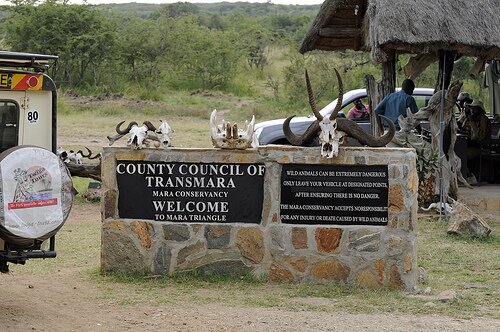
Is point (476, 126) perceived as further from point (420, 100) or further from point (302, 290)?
point (302, 290)

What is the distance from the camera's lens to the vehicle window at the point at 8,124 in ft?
24.3

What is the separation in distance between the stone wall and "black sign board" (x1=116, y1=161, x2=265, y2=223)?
6 cm

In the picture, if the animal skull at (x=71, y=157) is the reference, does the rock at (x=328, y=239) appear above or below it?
below

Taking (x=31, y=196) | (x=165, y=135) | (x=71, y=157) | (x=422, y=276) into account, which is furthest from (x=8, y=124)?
(x=71, y=157)

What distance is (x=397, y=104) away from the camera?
1350 cm

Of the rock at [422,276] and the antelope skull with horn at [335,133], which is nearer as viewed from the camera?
the antelope skull with horn at [335,133]

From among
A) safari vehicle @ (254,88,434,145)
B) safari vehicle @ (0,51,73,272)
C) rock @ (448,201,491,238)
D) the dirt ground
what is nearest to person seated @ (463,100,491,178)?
safari vehicle @ (254,88,434,145)

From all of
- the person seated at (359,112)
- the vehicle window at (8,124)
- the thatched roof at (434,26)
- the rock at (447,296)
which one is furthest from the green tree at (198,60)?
the vehicle window at (8,124)

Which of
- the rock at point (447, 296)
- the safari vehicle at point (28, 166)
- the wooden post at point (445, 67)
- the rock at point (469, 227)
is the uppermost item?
the wooden post at point (445, 67)

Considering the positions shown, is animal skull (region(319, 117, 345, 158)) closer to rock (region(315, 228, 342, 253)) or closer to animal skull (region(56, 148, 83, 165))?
rock (region(315, 228, 342, 253))

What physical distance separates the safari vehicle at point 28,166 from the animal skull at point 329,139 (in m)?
2.36

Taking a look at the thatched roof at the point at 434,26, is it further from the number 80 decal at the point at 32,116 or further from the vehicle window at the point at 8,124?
the vehicle window at the point at 8,124

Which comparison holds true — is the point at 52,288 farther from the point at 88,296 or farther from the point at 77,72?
the point at 77,72

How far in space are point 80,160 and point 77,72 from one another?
17263mm
